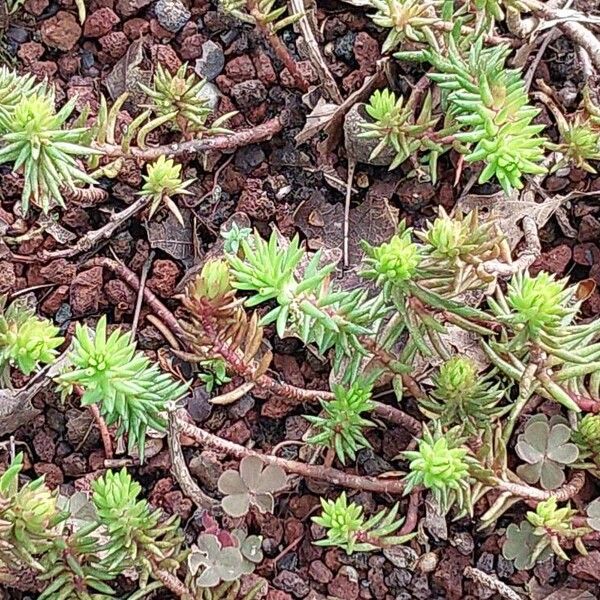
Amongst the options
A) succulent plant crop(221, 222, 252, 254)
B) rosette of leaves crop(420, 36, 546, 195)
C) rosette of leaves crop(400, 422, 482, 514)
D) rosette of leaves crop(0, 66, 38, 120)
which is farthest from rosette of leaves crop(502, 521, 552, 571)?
rosette of leaves crop(0, 66, 38, 120)

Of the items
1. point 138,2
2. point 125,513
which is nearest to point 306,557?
point 125,513

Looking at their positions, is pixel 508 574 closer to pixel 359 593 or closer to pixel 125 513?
pixel 359 593

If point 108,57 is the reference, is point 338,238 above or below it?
below

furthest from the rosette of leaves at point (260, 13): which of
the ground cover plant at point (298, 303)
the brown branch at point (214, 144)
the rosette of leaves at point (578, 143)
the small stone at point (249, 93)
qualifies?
the rosette of leaves at point (578, 143)

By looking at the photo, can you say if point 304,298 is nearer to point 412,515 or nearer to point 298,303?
point 298,303

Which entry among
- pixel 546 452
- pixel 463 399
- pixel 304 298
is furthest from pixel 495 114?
pixel 546 452

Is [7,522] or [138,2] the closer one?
[7,522]
